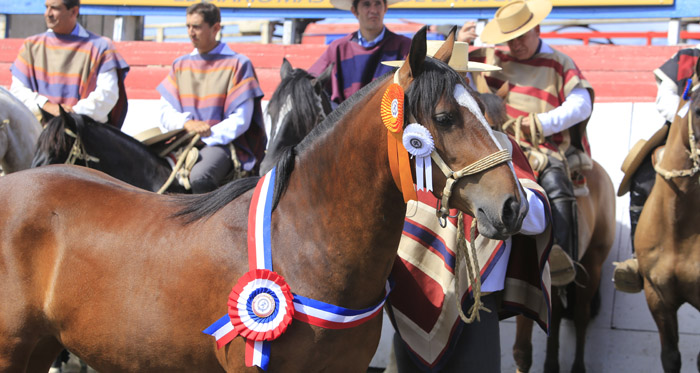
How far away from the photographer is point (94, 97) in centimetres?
573

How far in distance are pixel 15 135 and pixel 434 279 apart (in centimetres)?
360

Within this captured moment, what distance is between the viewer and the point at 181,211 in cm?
285

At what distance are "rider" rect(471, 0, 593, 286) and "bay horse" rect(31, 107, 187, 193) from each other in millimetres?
2336

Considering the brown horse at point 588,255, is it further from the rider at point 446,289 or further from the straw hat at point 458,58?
the straw hat at point 458,58

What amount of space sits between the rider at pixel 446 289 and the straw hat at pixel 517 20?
225cm

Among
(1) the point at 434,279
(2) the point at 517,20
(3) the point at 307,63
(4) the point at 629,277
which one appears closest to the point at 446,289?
(1) the point at 434,279

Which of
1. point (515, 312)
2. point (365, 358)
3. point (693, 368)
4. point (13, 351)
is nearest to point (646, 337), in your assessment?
point (693, 368)

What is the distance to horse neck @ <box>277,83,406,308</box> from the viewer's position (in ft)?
8.19

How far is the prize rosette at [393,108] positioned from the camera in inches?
91.7

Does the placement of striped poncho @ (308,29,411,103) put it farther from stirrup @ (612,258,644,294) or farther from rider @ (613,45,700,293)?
stirrup @ (612,258,644,294)

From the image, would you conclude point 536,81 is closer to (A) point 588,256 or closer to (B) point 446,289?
(A) point 588,256

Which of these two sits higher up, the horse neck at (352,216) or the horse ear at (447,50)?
the horse ear at (447,50)

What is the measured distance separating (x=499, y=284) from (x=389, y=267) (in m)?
0.65

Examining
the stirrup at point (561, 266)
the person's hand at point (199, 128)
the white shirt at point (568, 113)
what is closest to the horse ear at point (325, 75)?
the person's hand at point (199, 128)
